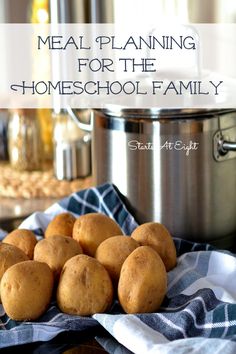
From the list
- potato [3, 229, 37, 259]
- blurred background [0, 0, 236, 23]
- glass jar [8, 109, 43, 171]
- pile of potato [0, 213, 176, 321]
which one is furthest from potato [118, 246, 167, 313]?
blurred background [0, 0, 236, 23]

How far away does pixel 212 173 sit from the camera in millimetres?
743

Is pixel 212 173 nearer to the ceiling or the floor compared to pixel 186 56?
nearer to the floor

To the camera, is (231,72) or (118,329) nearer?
(118,329)

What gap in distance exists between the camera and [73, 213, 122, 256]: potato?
2.15 ft

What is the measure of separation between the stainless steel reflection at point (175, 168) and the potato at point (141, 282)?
0.51 ft

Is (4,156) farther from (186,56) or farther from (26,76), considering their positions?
(26,76)

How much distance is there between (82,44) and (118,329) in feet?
1.88

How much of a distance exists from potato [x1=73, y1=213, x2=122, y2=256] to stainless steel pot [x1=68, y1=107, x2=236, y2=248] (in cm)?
9

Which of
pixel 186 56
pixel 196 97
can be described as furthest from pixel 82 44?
pixel 196 97

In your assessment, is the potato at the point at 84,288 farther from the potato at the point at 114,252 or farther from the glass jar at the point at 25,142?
the glass jar at the point at 25,142

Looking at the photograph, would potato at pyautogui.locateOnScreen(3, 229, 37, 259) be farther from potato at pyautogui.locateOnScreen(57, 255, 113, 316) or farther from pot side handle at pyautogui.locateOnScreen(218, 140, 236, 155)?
pot side handle at pyautogui.locateOnScreen(218, 140, 236, 155)

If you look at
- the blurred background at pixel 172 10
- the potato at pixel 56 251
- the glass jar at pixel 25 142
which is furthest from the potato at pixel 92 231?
the blurred background at pixel 172 10

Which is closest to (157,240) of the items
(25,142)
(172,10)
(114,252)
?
(114,252)

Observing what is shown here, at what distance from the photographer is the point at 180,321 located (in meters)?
0.56
